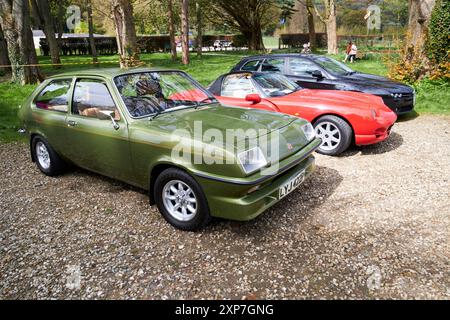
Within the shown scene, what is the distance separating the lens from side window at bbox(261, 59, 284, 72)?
295 inches

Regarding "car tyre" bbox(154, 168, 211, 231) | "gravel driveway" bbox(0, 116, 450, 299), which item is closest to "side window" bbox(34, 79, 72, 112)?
"gravel driveway" bbox(0, 116, 450, 299)

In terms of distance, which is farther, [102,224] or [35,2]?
[35,2]

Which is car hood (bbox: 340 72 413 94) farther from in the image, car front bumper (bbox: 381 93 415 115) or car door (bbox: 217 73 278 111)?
car door (bbox: 217 73 278 111)

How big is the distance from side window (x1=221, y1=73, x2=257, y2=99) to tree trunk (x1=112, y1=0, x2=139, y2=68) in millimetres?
5231

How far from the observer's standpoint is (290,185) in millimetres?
3385

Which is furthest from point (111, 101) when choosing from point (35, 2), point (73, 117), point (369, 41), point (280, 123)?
point (369, 41)

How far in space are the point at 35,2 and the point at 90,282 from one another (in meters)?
23.0

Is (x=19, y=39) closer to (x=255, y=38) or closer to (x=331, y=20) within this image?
(x=331, y=20)

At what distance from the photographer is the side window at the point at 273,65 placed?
7504 mm

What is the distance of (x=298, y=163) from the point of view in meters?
3.53

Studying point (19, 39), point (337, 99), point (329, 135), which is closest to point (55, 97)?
point (329, 135)

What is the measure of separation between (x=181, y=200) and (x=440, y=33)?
1026cm

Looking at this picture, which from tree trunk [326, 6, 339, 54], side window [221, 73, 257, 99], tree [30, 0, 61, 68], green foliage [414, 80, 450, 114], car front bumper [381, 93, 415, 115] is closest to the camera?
side window [221, 73, 257, 99]

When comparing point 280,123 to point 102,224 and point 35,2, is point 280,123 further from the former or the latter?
point 35,2
